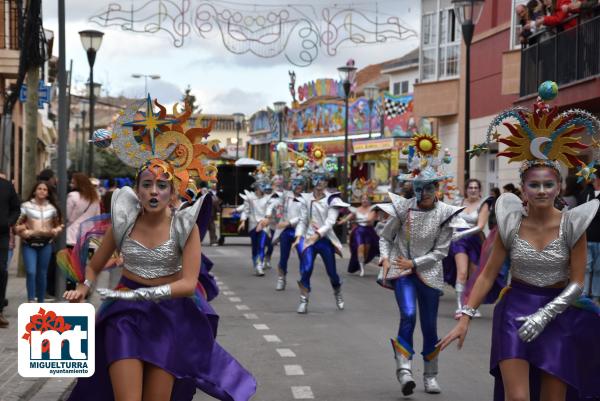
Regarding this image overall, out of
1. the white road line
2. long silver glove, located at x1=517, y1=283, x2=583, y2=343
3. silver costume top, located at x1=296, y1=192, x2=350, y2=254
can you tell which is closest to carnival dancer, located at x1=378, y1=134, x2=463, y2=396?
the white road line

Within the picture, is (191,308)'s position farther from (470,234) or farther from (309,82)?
(309,82)

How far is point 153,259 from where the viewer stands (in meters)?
6.96

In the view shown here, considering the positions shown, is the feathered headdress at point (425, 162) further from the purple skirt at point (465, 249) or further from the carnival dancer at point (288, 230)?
the carnival dancer at point (288, 230)

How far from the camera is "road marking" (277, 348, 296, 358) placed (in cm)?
1190

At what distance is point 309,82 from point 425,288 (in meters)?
51.6

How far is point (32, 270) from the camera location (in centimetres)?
1501

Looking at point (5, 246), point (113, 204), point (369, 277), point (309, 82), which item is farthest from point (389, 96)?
point (113, 204)

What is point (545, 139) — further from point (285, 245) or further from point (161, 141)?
point (285, 245)

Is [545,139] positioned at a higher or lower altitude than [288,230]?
higher

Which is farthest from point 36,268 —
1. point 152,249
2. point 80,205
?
point 152,249

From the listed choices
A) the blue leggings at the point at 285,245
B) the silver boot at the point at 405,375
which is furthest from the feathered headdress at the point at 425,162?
the blue leggings at the point at 285,245

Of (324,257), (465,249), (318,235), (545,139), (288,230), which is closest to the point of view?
(545,139)

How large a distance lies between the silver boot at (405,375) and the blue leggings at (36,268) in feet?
21.7

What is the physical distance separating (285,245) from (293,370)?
31.2 feet
